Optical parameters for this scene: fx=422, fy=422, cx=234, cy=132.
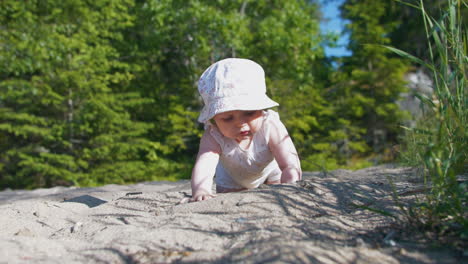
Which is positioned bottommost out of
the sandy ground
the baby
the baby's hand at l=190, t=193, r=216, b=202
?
the baby's hand at l=190, t=193, r=216, b=202

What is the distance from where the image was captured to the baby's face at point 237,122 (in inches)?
111

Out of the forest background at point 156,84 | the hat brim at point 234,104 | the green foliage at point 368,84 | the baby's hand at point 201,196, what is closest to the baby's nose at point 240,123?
the hat brim at point 234,104

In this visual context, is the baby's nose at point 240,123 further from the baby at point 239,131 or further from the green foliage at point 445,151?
the green foliage at point 445,151

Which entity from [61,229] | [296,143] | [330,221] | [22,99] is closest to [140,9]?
[22,99]

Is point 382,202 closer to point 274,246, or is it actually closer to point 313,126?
point 274,246

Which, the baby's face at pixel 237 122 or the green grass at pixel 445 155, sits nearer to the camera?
the green grass at pixel 445 155

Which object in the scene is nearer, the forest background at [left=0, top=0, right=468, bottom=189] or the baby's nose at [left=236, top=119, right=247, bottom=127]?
the baby's nose at [left=236, top=119, right=247, bottom=127]

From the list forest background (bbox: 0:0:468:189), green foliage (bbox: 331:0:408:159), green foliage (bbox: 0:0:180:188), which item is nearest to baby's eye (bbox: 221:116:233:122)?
forest background (bbox: 0:0:468:189)

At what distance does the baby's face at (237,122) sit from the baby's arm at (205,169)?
17 cm

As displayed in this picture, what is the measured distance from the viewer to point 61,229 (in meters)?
2.10

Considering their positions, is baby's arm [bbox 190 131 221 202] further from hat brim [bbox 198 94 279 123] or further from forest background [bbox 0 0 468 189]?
forest background [bbox 0 0 468 189]

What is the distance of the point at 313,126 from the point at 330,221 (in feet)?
27.3

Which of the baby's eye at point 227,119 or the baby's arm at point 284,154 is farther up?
the baby's eye at point 227,119

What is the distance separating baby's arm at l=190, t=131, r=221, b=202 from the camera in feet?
8.42
